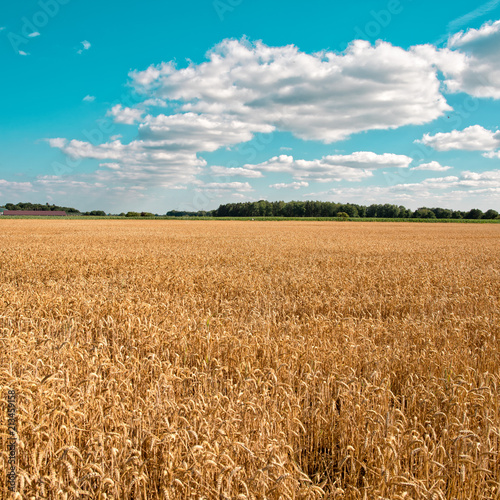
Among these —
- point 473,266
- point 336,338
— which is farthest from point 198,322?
point 473,266

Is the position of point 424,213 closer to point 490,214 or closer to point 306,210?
point 490,214

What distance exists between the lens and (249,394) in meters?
3.93

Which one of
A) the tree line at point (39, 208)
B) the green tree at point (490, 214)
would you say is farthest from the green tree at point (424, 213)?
the tree line at point (39, 208)

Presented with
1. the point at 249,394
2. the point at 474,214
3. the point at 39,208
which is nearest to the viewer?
the point at 249,394

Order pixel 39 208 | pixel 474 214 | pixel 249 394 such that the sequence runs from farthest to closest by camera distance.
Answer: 1. pixel 39 208
2. pixel 474 214
3. pixel 249 394

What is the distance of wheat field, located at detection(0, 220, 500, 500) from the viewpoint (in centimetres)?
275

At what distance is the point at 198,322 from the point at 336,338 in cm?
256

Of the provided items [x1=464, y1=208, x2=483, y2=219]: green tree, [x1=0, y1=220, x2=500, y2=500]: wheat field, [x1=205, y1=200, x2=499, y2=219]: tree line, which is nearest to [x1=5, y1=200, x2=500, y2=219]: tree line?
[x1=205, y1=200, x2=499, y2=219]: tree line

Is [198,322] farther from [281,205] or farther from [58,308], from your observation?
[281,205]

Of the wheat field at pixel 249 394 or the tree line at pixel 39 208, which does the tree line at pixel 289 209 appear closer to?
the tree line at pixel 39 208

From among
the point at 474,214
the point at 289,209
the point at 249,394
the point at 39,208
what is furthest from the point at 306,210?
the point at 249,394

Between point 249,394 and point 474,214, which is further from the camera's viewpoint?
point 474,214

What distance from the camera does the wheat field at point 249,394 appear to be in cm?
275

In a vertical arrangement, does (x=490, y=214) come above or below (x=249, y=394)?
above
